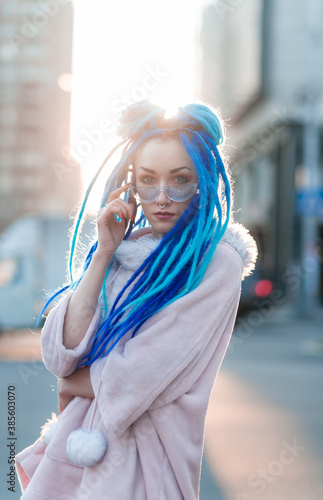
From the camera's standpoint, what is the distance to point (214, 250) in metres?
1.89

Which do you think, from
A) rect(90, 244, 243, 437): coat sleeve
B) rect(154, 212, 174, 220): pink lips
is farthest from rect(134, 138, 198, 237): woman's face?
rect(90, 244, 243, 437): coat sleeve

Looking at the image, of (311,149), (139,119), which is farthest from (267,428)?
(311,149)

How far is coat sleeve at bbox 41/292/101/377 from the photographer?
185cm

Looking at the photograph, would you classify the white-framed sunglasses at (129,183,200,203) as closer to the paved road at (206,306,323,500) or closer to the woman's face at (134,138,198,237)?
the woman's face at (134,138,198,237)

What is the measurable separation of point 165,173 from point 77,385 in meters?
0.62

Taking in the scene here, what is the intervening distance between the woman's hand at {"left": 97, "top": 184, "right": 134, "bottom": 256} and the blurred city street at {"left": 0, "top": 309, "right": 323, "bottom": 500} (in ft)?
9.44

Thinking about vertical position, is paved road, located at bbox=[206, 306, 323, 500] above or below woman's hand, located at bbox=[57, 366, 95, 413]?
below

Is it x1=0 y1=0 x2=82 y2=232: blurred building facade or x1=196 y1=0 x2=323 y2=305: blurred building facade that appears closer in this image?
x1=196 y1=0 x2=323 y2=305: blurred building facade

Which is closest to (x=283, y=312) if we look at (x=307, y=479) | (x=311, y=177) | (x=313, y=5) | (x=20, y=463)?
(x=311, y=177)

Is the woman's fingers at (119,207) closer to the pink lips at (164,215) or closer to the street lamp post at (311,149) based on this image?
the pink lips at (164,215)

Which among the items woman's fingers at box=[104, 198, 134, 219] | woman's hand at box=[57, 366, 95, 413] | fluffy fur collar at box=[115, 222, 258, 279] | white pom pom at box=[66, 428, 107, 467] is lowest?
white pom pom at box=[66, 428, 107, 467]

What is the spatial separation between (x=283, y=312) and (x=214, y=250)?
2149 cm

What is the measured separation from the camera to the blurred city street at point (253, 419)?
4680mm

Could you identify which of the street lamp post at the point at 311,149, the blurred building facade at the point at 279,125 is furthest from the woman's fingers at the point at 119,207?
the street lamp post at the point at 311,149
